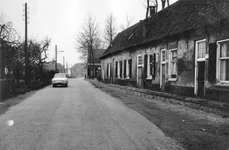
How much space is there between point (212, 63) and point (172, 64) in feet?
13.7

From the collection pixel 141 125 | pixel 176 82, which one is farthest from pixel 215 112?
pixel 176 82

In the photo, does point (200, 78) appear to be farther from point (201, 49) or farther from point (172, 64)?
point (172, 64)

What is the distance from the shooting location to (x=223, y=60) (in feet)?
33.1

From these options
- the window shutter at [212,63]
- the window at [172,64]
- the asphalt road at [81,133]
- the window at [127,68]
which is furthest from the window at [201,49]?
the window at [127,68]

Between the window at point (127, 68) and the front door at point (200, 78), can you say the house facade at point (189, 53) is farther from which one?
the window at point (127, 68)

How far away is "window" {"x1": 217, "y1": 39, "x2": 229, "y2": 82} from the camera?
32.4 ft

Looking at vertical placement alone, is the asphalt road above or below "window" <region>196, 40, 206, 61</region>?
below

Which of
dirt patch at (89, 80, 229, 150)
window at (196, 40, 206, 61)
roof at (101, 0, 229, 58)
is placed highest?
roof at (101, 0, 229, 58)

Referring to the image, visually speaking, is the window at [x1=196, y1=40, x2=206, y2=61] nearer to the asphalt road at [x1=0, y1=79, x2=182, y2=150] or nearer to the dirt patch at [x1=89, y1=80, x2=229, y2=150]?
the dirt patch at [x1=89, y1=80, x2=229, y2=150]

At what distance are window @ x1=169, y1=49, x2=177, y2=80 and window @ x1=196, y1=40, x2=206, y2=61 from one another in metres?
2.37

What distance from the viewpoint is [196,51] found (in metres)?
12.0

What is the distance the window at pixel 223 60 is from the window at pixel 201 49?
46.5 inches

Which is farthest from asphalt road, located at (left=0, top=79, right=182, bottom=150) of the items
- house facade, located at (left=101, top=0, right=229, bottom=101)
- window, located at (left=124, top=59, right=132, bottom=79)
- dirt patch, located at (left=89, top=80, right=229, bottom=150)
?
window, located at (left=124, top=59, right=132, bottom=79)

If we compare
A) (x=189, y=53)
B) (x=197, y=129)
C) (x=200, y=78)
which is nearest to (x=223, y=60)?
(x=200, y=78)
